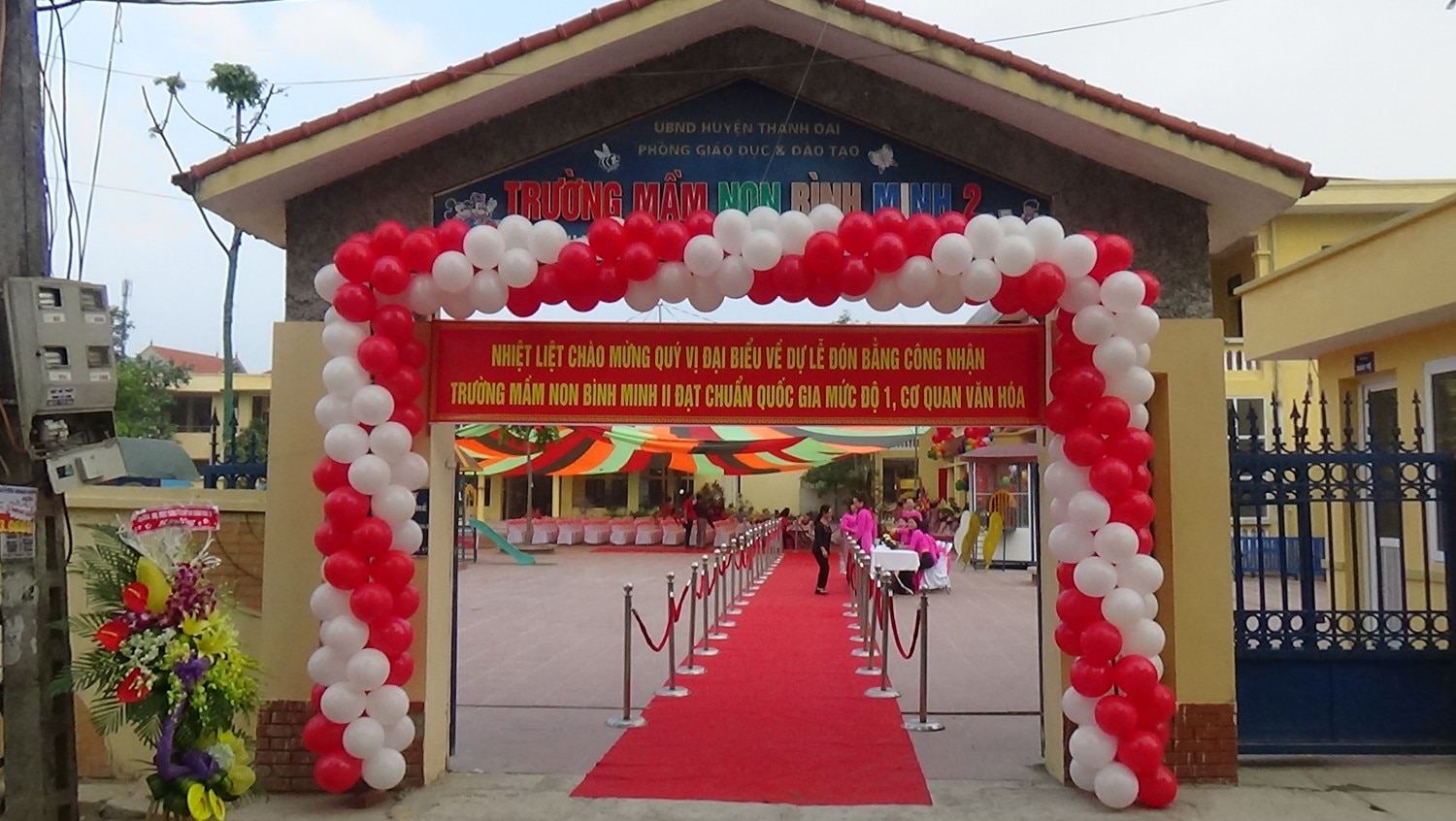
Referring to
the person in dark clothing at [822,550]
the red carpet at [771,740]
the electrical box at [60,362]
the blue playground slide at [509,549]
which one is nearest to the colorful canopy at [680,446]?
Result: the blue playground slide at [509,549]

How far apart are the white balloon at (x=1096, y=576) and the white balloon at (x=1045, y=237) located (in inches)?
70.0

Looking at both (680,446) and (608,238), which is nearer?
(608,238)

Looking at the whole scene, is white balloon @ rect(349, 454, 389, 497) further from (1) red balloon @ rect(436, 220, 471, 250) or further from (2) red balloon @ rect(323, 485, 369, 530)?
(1) red balloon @ rect(436, 220, 471, 250)

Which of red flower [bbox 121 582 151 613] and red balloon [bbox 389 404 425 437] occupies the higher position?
red balloon [bbox 389 404 425 437]

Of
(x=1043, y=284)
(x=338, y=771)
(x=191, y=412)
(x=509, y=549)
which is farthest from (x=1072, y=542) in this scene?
(x=191, y=412)

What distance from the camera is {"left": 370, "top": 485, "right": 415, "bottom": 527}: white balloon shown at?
A: 253 inches

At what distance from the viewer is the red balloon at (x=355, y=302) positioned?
21.1 ft

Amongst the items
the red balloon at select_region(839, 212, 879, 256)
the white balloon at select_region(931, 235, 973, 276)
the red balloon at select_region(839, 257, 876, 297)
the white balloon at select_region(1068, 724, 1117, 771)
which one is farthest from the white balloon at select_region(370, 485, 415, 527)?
the white balloon at select_region(1068, 724, 1117, 771)

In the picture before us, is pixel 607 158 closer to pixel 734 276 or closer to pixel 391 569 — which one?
pixel 734 276

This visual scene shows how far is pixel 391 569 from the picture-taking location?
6387mm

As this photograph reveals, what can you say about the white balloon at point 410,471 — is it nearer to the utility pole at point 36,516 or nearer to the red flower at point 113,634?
the red flower at point 113,634

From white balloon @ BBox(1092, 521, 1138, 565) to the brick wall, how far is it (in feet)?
14.4

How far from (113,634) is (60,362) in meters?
1.51

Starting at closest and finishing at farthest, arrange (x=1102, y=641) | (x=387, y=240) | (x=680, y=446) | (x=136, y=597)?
(x=136, y=597)
(x=1102, y=641)
(x=387, y=240)
(x=680, y=446)
